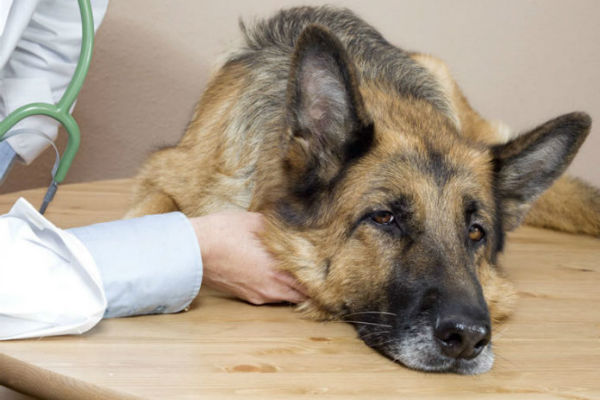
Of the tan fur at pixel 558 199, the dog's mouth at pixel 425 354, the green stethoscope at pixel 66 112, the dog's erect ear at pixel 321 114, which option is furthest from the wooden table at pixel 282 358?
the tan fur at pixel 558 199

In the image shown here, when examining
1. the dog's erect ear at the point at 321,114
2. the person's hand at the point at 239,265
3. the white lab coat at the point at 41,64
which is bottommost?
the person's hand at the point at 239,265

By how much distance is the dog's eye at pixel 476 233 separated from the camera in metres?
1.66

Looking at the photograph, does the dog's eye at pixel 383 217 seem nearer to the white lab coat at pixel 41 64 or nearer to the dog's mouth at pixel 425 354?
the dog's mouth at pixel 425 354

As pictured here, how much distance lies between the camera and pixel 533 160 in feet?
6.07

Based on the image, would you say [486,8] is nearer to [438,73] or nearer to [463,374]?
[438,73]

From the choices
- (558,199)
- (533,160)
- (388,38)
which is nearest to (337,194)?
(533,160)

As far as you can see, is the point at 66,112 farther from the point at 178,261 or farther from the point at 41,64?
the point at 178,261

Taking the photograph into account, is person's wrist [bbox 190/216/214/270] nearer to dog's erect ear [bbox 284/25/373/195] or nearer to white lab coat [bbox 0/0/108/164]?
dog's erect ear [bbox 284/25/373/195]

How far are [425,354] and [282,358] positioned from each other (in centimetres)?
27

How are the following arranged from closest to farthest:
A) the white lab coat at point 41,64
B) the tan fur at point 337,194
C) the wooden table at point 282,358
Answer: the wooden table at point 282,358 < the tan fur at point 337,194 < the white lab coat at point 41,64

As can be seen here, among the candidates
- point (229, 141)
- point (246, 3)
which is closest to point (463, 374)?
point (229, 141)

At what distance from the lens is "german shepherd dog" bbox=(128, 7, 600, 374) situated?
4.66 feet

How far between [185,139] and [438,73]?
96cm

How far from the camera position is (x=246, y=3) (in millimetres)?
3316
